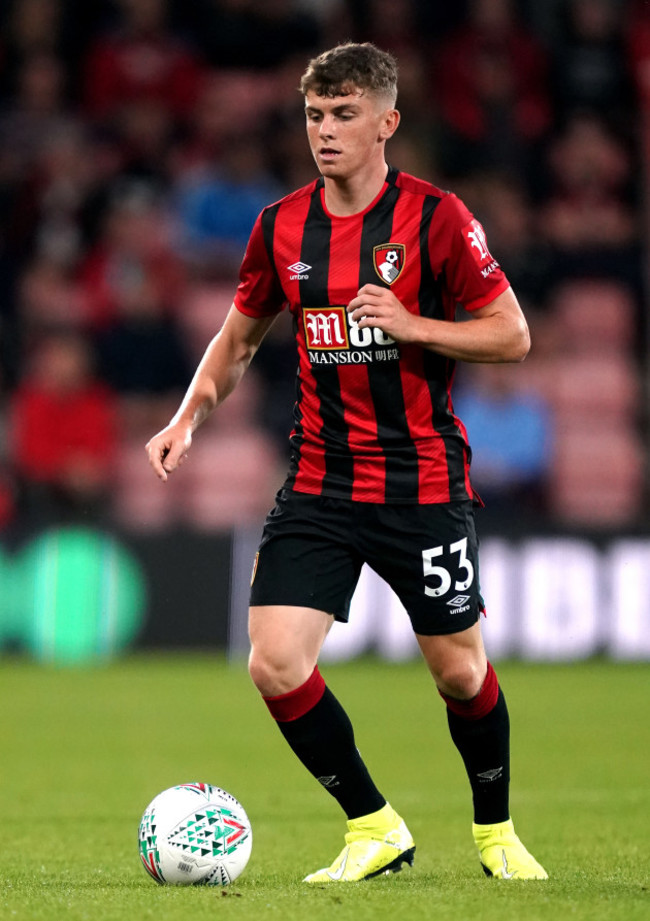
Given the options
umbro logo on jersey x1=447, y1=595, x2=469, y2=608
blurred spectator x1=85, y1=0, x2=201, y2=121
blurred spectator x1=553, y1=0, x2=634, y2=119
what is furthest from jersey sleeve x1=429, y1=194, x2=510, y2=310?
blurred spectator x1=553, y1=0, x2=634, y2=119

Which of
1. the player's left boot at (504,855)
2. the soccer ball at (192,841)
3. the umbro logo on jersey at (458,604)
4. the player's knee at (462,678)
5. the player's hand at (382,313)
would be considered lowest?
the player's left boot at (504,855)

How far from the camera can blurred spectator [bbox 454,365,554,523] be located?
40.7ft

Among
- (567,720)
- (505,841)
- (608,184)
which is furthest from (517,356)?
(608,184)

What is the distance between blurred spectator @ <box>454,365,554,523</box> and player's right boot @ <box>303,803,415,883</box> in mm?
7511

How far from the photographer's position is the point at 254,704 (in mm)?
10156

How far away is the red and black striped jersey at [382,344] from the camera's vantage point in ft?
15.5

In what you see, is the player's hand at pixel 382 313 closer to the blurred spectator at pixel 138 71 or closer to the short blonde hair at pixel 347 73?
the short blonde hair at pixel 347 73

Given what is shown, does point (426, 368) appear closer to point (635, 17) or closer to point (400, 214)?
point (400, 214)

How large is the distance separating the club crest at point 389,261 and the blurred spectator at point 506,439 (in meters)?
7.60

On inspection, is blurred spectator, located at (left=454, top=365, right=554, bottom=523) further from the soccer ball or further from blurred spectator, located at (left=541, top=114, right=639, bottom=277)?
the soccer ball

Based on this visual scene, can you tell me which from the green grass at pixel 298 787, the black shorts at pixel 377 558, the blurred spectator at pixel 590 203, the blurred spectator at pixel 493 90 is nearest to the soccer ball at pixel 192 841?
the green grass at pixel 298 787

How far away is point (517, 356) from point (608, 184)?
1012 centimetres

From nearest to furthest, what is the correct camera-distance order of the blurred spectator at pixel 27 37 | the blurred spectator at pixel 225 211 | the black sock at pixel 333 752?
the black sock at pixel 333 752
the blurred spectator at pixel 225 211
the blurred spectator at pixel 27 37

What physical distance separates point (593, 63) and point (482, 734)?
10755mm
